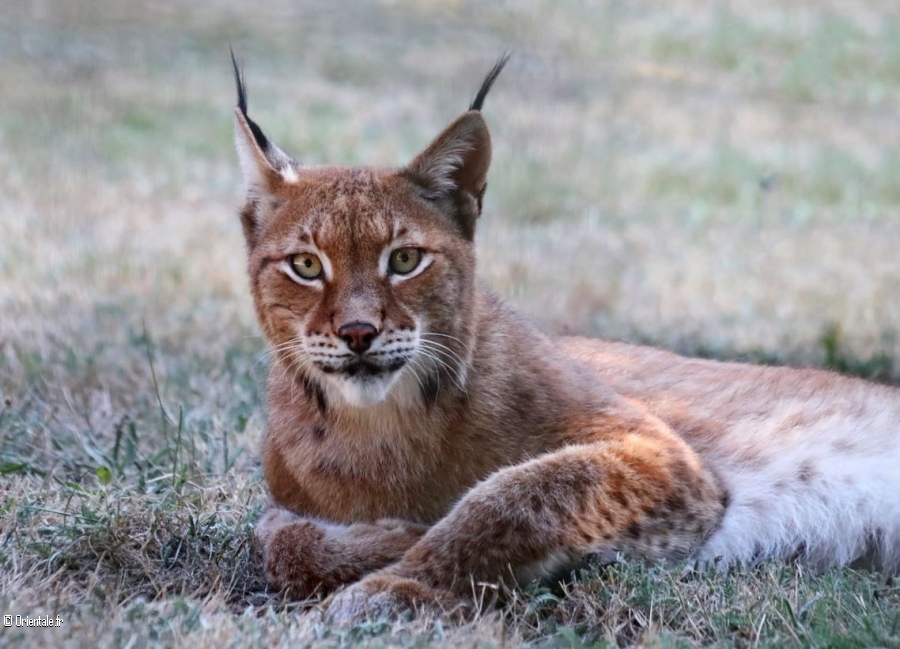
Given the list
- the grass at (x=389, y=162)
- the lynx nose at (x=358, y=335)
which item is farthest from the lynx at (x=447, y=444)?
the grass at (x=389, y=162)

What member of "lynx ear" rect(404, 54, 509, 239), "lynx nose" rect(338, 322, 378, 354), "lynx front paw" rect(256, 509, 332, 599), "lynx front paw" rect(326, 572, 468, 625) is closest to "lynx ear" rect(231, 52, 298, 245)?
"lynx ear" rect(404, 54, 509, 239)

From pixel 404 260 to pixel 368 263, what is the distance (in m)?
0.14

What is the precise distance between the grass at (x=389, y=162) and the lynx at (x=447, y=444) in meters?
0.20

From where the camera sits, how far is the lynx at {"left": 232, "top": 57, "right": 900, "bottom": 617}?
428 cm

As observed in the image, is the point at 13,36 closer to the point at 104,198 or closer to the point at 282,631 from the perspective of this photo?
the point at 104,198

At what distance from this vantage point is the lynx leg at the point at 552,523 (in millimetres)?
4160

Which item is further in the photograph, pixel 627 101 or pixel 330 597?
pixel 627 101

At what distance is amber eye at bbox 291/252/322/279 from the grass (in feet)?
3.24

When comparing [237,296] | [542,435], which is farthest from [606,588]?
[237,296]

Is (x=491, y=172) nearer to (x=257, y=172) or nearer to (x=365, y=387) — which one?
(x=257, y=172)

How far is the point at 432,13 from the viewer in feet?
59.1

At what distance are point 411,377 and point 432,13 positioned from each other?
46.5 ft

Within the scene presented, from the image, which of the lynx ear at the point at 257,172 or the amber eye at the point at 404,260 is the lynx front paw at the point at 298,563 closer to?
the amber eye at the point at 404,260

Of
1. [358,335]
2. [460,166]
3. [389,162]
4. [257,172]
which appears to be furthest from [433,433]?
[389,162]
